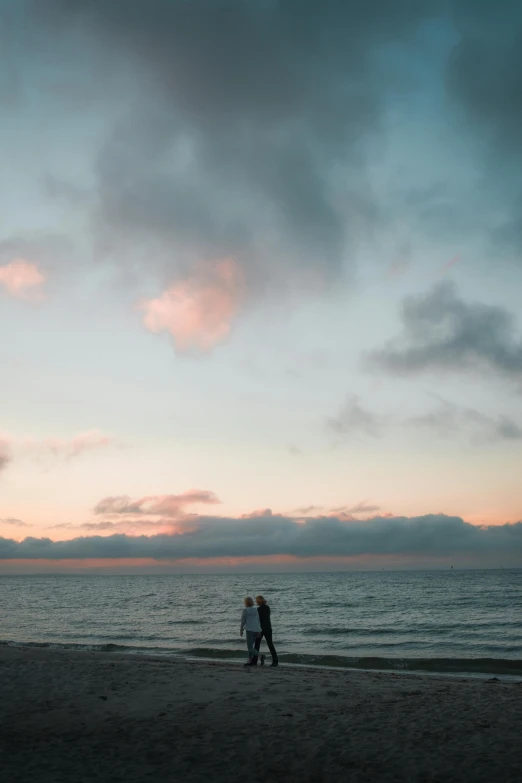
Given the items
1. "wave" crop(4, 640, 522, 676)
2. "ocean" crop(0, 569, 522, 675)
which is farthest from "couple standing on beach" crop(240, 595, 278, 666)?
"ocean" crop(0, 569, 522, 675)

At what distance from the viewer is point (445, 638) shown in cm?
3006

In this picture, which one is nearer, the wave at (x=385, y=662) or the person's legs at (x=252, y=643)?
the person's legs at (x=252, y=643)

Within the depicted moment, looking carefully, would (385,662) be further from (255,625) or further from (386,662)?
(255,625)

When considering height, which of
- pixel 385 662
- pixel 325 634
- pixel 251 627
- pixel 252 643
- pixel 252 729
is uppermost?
pixel 251 627

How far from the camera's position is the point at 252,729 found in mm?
9508

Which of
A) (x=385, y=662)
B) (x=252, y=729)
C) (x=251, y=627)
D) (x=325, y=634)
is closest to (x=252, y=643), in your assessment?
(x=251, y=627)

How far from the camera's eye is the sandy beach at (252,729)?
7.67 metres

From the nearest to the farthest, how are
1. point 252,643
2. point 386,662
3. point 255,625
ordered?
1. point 255,625
2. point 252,643
3. point 386,662

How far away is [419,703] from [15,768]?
7.74m

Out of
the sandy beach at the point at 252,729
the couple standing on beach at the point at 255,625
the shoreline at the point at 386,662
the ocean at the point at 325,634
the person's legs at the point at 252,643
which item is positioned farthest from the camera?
the ocean at the point at 325,634

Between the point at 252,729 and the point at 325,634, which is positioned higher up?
the point at 252,729

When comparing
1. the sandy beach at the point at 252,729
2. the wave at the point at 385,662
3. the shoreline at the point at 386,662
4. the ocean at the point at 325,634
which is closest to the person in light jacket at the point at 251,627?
the sandy beach at the point at 252,729

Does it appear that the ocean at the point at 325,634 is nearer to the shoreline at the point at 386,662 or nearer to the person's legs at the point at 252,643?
the shoreline at the point at 386,662

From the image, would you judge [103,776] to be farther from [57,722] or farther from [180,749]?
[57,722]
